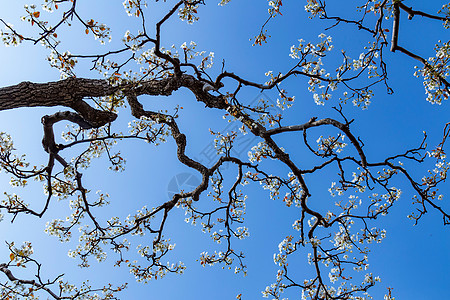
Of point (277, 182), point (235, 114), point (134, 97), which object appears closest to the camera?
point (235, 114)

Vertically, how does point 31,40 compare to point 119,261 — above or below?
above

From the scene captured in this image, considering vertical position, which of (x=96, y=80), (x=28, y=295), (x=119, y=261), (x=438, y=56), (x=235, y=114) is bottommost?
(x=28, y=295)

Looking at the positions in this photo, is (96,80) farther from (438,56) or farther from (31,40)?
(438,56)

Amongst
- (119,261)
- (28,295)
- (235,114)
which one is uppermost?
(235,114)

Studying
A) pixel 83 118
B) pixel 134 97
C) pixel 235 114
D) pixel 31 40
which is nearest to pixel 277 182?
pixel 235 114

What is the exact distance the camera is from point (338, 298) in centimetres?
690

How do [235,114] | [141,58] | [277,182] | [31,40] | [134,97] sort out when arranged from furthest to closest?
[277,182] → [134,97] → [141,58] → [235,114] → [31,40]

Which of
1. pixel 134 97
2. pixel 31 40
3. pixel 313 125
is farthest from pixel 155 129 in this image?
pixel 313 125

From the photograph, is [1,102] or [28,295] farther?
[28,295]

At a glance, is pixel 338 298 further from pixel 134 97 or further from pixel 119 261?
pixel 134 97

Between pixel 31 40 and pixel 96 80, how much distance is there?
1.24m

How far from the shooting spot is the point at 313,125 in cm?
547

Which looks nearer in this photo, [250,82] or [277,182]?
[250,82]

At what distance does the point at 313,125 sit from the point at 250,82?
1649 millimetres
